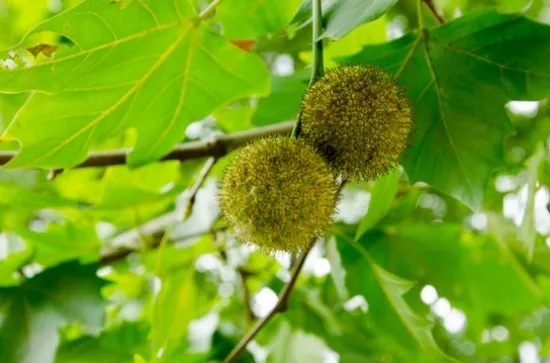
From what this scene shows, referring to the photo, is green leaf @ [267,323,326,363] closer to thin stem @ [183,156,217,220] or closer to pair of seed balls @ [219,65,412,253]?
thin stem @ [183,156,217,220]

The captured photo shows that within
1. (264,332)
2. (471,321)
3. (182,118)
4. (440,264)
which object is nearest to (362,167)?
(182,118)

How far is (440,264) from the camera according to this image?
6.35 ft

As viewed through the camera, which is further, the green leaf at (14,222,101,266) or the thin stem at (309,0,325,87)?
the green leaf at (14,222,101,266)

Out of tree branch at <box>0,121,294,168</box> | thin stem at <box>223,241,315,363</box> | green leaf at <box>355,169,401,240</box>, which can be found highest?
green leaf at <box>355,169,401,240</box>

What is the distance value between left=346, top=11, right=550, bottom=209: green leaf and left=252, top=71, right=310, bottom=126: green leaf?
23cm

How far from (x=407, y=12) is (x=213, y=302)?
1.84m

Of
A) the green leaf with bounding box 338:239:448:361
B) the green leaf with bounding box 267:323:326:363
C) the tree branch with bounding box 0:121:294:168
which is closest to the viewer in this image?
the tree branch with bounding box 0:121:294:168

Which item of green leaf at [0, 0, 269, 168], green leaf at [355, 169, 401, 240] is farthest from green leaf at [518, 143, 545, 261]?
green leaf at [0, 0, 269, 168]

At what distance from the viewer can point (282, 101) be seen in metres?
1.63

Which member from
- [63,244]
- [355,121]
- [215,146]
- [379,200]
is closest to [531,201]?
[379,200]

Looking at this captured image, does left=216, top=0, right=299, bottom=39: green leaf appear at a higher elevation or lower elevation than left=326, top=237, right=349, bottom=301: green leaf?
higher

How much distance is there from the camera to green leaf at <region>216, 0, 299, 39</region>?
148 centimetres

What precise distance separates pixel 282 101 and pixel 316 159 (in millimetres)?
516

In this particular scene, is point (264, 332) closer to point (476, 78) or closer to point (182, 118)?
point (182, 118)
